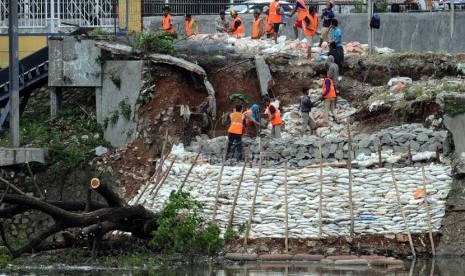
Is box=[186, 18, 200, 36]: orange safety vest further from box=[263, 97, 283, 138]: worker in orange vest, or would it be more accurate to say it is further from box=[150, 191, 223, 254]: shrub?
box=[150, 191, 223, 254]: shrub

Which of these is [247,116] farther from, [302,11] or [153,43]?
[302,11]

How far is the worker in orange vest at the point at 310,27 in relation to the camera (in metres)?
37.6

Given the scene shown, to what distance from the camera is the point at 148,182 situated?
110ft

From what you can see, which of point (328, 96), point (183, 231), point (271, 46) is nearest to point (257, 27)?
point (271, 46)

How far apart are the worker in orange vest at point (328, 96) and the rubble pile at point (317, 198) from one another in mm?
3208

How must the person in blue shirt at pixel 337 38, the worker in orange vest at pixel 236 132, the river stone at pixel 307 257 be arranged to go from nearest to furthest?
the river stone at pixel 307 257 → the worker in orange vest at pixel 236 132 → the person in blue shirt at pixel 337 38

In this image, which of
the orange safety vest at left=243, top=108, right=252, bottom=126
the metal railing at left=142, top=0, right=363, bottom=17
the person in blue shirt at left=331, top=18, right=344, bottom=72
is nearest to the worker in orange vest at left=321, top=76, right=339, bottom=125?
the person in blue shirt at left=331, top=18, right=344, bottom=72

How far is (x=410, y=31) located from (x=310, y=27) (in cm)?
313

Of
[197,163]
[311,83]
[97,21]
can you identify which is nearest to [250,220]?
[197,163]

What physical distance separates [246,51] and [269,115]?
347 cm

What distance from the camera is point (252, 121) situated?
114 ft

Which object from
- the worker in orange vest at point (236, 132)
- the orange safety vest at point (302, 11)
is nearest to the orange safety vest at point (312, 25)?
the orange safety vest at point (302, 11)

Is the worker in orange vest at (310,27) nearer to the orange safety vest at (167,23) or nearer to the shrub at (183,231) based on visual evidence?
the orange safety vest at (167,23)

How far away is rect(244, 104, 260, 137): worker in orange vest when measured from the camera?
3466 centimetres
